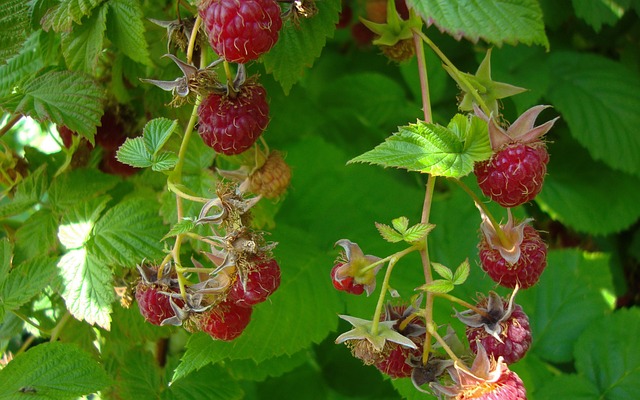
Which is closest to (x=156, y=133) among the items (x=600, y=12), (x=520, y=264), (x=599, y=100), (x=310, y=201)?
(x=520, y=264)

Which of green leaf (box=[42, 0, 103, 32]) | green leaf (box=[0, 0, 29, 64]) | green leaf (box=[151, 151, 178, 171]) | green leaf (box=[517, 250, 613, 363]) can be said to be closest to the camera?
green leaf (box=[151, 151, 178, 171])

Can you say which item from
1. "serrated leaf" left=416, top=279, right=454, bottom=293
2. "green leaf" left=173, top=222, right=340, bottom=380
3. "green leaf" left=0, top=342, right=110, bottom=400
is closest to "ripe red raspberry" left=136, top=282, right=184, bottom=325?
"green leaf" left=173, top=222, right=340, bottom=380

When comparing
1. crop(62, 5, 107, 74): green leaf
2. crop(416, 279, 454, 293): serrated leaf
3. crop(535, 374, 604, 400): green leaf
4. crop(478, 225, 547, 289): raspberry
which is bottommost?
crop(535, 374, 604, 400): green leaf

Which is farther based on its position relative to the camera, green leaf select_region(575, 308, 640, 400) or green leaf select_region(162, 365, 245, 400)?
green leaf select_region(575, 308, 640, 400)

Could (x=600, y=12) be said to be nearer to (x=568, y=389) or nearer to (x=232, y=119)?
(x=568, y=389)

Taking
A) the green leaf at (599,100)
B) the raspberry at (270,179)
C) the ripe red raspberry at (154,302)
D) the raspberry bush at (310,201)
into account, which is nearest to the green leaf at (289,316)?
the raspberry bush at (310,201)

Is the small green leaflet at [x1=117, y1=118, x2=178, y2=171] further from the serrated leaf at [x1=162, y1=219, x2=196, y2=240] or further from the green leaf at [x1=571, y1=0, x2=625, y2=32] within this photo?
the green leaf at [x1=571, y1=0, x2=625, y2=32]

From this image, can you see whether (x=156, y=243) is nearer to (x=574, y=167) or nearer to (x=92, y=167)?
(x=92, y=167)
